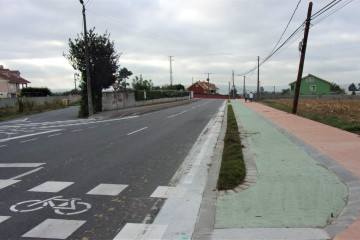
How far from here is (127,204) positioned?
504 cm

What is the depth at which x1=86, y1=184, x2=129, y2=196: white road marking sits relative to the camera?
220 inches

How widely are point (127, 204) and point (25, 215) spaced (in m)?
1.53

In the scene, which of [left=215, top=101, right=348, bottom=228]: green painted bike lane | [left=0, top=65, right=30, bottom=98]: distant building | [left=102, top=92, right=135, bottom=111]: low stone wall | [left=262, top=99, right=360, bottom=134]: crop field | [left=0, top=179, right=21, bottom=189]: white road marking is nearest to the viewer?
[left=215, top=101, right=348, bottom=228]: green painted bike lane

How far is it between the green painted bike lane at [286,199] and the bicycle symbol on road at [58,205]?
2.18 metres

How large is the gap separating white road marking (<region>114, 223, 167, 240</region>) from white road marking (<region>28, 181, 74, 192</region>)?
2293 mm

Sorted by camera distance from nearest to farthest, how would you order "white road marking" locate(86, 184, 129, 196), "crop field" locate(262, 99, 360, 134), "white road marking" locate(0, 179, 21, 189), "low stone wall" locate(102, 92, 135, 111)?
"white road marking" locate(86, 184, 129, 196), "white road marking" locate(0, 179, 21, 189), "crop field" locate(262, 99, 360, 134), "low stone wall" locate(102, 92, 135, 111)

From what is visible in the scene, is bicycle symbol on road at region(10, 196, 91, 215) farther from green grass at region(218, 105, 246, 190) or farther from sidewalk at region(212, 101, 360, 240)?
green grass at region(218, 105, 246, 190)

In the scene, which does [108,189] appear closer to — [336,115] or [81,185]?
[81,185]

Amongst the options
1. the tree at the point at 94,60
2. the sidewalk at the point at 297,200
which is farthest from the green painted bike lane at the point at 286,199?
the tree at the point at 94,60

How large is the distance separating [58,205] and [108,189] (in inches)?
40.3

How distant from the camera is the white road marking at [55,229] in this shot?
3.98 m

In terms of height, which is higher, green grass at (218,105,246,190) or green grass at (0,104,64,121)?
green grass at (0,104,64,121)

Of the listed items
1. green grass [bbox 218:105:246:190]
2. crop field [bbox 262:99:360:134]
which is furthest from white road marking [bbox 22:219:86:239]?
crop field [bbox 262:99:360:134]

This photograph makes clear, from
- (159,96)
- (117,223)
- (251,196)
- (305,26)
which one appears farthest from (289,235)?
(159,96)
